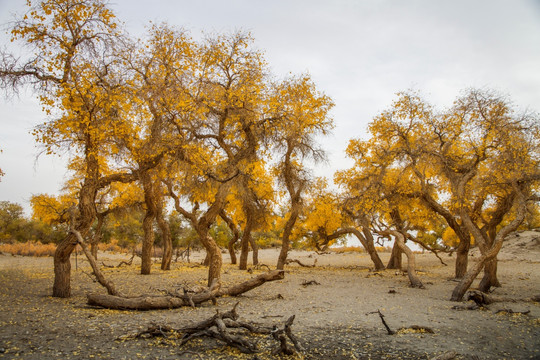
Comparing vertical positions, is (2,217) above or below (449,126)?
below

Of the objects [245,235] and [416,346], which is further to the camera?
[245,235]

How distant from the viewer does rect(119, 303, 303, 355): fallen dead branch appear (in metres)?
4.82

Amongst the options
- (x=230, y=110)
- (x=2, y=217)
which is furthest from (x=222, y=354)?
(x=2, y=217)

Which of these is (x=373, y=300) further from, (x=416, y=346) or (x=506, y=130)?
(x=506, y=130)

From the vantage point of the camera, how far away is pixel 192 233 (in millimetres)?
31031

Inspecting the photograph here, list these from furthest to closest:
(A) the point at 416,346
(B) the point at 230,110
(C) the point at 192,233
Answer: (C) the point at 192,233 < (B) the point at 230,110 < (A) the point at 416,346

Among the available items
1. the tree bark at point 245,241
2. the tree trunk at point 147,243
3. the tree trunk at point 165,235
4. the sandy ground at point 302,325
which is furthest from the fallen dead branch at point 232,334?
the tree bark at point 245,241

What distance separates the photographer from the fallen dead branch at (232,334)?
4.82m

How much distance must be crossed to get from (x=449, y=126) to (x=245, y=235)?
11.2 m

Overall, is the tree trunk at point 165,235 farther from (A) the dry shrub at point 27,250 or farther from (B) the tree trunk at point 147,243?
(A) the dry shrub at point 27,250

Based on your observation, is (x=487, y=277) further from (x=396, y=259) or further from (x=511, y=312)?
(x=396, y=259)

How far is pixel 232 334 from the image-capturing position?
5.34 metres

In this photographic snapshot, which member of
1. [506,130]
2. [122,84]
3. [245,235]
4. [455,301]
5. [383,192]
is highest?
[122,84]

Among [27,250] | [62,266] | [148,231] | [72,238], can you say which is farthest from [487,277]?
[27,250]
